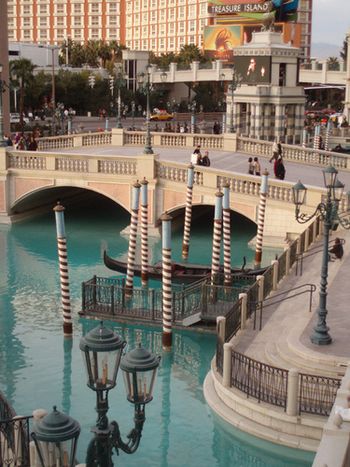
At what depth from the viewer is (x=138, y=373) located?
32.8ft

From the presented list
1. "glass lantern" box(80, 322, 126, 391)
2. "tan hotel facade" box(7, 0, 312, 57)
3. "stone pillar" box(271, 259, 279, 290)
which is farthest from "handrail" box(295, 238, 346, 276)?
"tan hotel facade" box(7, 0, 312, 57)

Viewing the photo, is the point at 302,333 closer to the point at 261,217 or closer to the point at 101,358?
the point at 101,358

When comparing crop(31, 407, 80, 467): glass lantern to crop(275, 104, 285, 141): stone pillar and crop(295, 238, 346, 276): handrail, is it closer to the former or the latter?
crop(295, 238, 346, 276): handrail

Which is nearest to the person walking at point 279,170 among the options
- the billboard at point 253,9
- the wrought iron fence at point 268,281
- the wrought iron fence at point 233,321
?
the wrought iron fence at point 268,281

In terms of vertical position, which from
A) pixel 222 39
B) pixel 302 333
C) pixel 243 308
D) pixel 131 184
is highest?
pixel 222 39

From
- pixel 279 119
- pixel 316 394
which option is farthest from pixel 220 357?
pixel 279 119

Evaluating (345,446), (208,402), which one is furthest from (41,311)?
(345,446)

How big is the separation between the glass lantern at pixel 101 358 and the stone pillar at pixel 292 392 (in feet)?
21.6

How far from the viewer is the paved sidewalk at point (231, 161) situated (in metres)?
39.4

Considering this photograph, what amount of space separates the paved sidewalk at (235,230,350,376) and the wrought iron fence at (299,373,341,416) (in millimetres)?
1085

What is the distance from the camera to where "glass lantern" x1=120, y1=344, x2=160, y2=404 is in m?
9.97

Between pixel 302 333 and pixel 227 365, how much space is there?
2630 mm

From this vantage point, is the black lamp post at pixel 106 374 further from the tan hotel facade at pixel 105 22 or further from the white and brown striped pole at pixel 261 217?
the tan hotel facade at pixel 105 22

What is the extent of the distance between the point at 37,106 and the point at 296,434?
82.2 m
